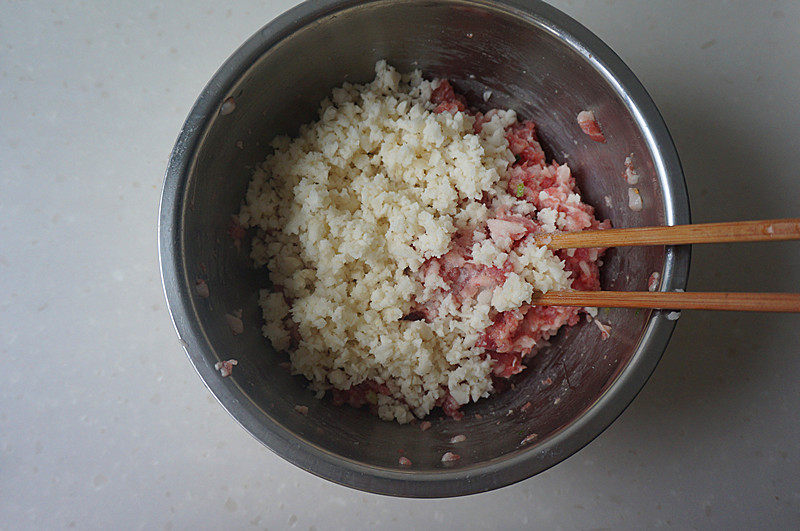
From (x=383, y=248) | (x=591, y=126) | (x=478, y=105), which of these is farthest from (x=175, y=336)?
(x=591, y=126)

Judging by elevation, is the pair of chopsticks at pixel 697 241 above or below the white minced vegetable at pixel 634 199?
below

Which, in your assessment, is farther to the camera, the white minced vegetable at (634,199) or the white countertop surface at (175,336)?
the white countertop surface at (175,336)

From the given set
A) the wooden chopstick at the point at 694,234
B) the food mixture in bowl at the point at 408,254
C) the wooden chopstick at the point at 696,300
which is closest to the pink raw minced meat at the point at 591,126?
the food mixture in bowl at the point at 408,254

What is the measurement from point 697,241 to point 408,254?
58 centimetres

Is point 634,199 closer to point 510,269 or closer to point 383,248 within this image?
point 510,269

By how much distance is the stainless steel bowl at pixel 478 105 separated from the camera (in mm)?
1055

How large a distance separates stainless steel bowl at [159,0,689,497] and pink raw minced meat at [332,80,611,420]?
0.14ft

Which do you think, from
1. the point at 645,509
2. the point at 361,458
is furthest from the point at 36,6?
the point at 645,509

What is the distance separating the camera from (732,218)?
1.43 metres

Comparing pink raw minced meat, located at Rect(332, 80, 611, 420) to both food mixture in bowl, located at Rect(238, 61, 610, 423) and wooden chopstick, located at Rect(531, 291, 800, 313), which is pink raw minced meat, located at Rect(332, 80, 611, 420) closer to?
food mixture in bowl, located at Rect(238, 61, 610, 423)

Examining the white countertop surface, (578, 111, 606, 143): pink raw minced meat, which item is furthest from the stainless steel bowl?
the white countertop surface

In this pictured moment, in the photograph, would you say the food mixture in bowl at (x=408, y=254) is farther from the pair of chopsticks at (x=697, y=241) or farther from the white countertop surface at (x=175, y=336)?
the white countertop surface at (x=175, y=336)

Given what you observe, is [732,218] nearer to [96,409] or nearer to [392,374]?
[392,374]

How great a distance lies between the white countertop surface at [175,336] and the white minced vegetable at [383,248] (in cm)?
33
